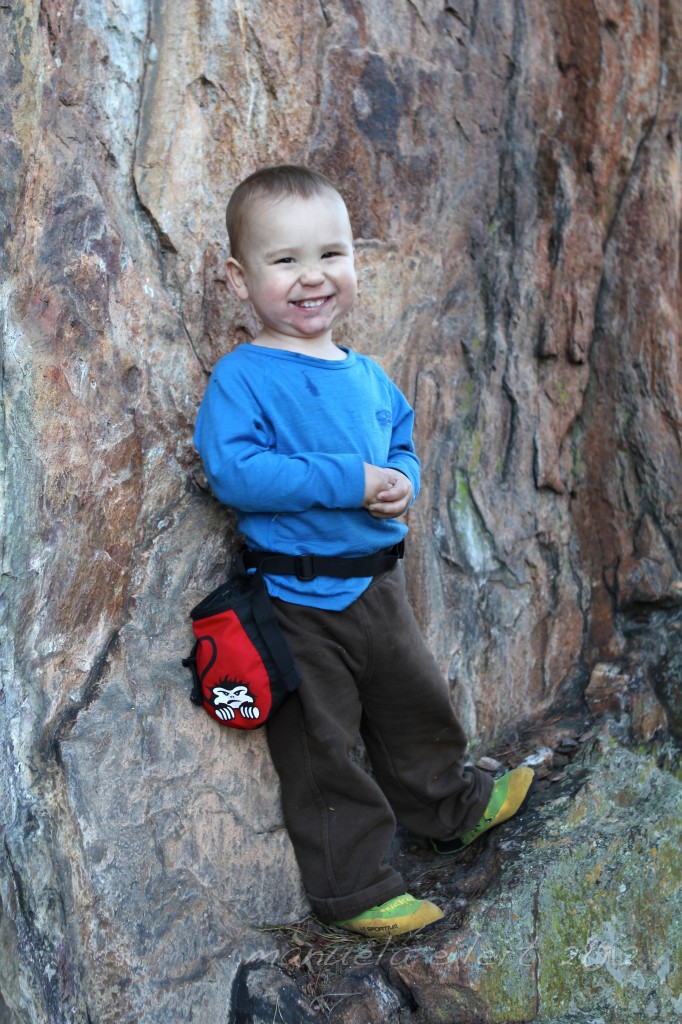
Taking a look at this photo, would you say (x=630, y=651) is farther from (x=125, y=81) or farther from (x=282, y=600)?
(x=125, y=81)

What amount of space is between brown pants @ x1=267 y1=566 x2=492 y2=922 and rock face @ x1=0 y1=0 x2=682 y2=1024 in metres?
0.11

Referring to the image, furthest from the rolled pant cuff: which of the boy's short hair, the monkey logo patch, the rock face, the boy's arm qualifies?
the boy's short hair

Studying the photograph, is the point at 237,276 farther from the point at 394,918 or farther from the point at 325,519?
the point at 394,918

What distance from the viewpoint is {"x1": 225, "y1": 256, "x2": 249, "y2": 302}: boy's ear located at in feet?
8.82

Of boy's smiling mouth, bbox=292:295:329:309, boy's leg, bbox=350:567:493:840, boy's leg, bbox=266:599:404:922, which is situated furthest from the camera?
boy's leg, bbox=350:567:493:840

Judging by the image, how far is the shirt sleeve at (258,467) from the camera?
2.53 meters

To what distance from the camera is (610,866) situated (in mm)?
3016

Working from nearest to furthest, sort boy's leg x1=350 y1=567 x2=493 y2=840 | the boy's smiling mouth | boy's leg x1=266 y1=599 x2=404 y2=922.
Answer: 1. the boy's smiling mouth
2. boy's leg x1=266 y1=599 x2=404 y2=922
3. boy's leg x1=350 y1=567 x2=493 y2=840

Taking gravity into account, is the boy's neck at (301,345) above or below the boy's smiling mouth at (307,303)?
below

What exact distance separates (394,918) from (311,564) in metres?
1.03

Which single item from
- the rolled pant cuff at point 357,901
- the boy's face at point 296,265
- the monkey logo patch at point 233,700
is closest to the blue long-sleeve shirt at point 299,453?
the boy's face at point 296,265

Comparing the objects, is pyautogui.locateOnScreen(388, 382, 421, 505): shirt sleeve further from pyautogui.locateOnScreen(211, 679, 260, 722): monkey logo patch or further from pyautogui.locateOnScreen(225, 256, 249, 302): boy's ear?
pyautogui.locateOnScreen(211, 679, 260, 722): monkey logo patch

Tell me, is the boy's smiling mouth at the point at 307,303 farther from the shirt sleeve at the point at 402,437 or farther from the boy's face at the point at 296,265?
the shirt sleeve at the point at 402,437

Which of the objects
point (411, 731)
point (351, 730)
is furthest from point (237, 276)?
point (411, 731)
